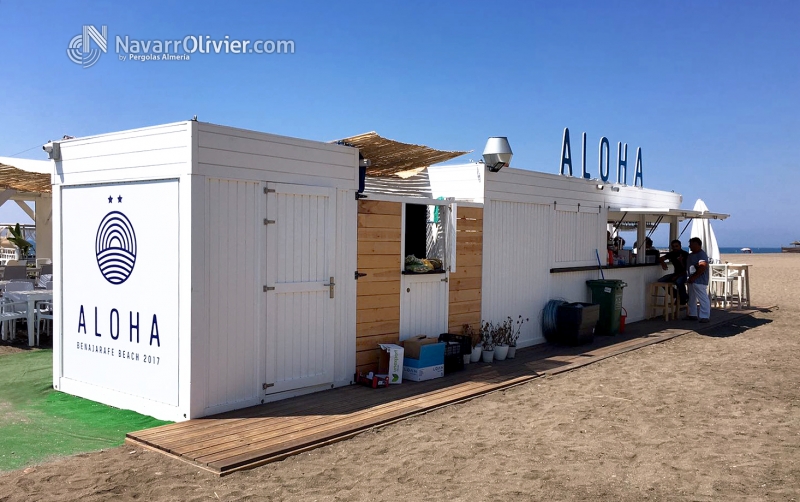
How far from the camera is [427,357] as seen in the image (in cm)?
754

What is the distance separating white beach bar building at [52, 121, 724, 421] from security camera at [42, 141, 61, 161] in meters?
0.03

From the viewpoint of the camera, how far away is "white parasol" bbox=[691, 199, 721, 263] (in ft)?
54.3

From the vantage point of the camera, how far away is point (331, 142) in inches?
274

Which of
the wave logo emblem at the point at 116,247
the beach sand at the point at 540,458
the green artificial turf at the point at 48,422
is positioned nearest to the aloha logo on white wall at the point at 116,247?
the wave logo emblem at the point at 116,247

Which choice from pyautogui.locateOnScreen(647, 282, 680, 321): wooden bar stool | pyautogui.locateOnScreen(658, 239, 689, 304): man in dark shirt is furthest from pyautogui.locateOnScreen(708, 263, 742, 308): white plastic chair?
pyautogui.locateOnScreen(647, 282, 680, 321): wooden bar stool

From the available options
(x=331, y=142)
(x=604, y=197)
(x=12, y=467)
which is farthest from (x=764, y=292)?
(x=12, y=467)

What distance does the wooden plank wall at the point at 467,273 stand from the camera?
8.71 metres

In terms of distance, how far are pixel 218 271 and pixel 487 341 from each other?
4424 mm

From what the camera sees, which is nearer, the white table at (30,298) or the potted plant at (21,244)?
the white table at (30,298)

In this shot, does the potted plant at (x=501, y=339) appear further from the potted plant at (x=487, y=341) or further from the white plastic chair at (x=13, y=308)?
the white plastic chair at (x=13, y=308)

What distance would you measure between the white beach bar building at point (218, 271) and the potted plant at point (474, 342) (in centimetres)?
62

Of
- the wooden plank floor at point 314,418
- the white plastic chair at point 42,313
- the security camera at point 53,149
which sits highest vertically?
the security camera at point 53,149

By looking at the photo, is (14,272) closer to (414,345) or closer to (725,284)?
(414,345)

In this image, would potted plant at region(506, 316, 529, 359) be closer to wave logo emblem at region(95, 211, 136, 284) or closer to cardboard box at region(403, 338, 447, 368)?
cardboard box at region(403, 338, 447, 368)
